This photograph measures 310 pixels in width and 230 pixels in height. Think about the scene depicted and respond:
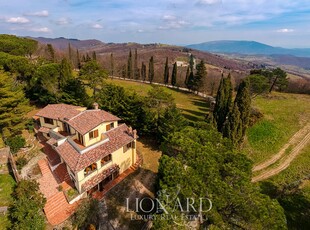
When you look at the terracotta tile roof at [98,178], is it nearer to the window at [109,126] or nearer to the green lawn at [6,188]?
the window at [109,126]

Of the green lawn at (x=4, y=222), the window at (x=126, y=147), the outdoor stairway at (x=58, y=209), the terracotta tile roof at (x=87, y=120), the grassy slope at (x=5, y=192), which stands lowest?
the green lawn at (x=4, y=222)

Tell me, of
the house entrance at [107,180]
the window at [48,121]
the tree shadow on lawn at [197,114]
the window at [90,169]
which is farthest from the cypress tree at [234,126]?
the window at [48,121]

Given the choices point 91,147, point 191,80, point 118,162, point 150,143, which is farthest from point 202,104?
point 91,147

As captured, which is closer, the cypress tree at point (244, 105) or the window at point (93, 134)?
the window at point (93, 134)

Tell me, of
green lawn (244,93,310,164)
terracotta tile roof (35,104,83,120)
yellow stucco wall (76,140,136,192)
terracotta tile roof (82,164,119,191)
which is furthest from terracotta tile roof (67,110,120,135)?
green lawn (244,93,310,164)

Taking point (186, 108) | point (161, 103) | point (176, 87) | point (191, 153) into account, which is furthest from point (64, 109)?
point (176, 87)

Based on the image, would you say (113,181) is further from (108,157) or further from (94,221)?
(94,221)

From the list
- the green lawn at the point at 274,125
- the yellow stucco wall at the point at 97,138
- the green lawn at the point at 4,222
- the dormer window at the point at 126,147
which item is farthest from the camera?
the green lawn at the point at 274,125

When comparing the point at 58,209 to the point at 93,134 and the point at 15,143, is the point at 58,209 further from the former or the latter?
the point at 15,143
